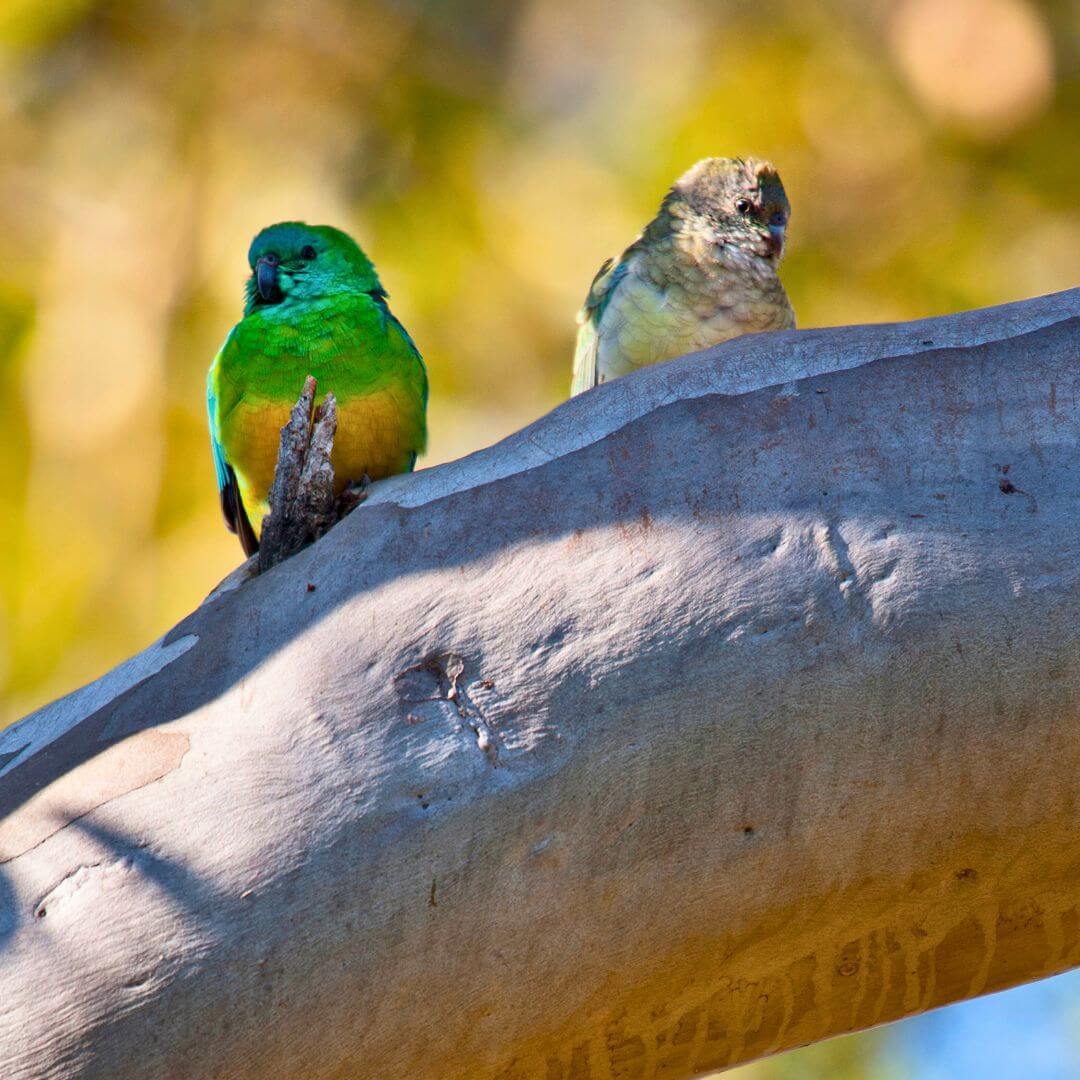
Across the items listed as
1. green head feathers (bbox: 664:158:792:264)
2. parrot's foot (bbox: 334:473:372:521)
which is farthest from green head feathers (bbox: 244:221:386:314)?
parrot's foot (bbox: 334:473:372:521)

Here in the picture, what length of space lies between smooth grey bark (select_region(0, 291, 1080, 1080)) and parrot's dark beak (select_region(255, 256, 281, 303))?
178cm

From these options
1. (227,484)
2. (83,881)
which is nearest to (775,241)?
(227,484)

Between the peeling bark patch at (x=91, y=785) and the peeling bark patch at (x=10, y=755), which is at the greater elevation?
the peeling bark patch at (x=10, y=755)

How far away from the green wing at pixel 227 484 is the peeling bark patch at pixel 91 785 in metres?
1.46

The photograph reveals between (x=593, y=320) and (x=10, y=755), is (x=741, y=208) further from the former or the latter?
(x=10, y=755)

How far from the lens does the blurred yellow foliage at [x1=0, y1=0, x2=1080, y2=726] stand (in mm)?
6602

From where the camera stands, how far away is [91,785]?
7.16 ft

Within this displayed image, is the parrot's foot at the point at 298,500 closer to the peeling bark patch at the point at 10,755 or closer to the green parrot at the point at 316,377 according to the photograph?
the peeling bark patch at the point at 10,755

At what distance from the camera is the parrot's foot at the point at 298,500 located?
104 inches

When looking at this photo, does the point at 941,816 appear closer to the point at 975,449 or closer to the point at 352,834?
the point at 975,449

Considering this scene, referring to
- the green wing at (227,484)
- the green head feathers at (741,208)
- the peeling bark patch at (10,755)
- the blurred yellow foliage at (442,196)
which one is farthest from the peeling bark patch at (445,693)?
the blurred yellow foliage at (442,196)

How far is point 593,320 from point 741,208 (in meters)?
0.55

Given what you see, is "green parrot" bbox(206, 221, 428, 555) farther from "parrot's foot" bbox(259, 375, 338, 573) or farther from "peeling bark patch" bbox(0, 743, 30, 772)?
"peeling bark patch" bbox(0, 743, 30, 772)

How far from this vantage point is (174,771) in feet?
7.09
